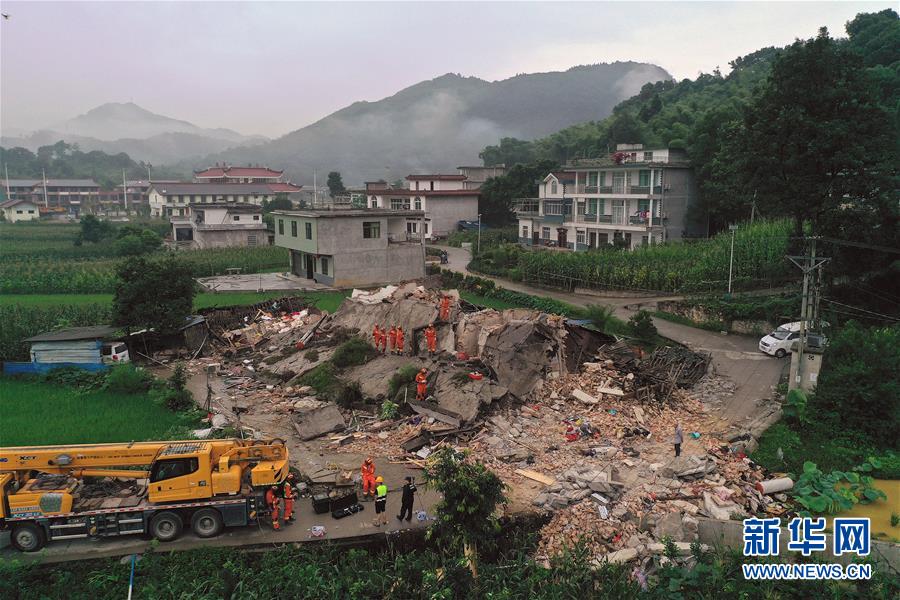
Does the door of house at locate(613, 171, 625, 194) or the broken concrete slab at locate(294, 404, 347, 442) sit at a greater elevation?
the door of house at locate(613, 171, 625, 194)

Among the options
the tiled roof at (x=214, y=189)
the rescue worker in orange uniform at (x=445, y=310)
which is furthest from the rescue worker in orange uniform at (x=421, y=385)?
the tiled roof at (x=214, y=189)

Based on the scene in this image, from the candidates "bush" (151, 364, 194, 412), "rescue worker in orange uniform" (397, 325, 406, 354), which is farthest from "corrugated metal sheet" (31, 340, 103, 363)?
"rescue worker in orange uniform" (397, 325, 406, 354)

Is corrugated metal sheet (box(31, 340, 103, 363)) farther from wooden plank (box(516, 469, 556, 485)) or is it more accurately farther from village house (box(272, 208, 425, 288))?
village house (box(272, 208, 425, 288))

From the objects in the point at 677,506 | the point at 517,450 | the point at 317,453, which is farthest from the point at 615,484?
the point at 317,453

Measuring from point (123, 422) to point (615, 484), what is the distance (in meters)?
13.1

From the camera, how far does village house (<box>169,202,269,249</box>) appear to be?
2295 inches

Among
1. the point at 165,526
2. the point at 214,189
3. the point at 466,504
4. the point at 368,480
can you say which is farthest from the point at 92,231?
the point at 466,504

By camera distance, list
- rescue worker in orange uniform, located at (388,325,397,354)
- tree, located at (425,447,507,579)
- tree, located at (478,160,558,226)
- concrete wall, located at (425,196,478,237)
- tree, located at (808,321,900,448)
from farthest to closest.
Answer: concrete wall, located at (425,196,478,237)
tree, located at (478,160,558,226)
rescue worker in orange uniform, located at (388,325,397,354)
tree, located at (808,321,900,448)
tree, located at (425,447,507,579)

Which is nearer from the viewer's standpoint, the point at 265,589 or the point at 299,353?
the point at 265,589

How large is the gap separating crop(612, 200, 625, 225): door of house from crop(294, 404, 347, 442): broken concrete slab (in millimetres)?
32587

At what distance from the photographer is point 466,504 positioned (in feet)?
36.9

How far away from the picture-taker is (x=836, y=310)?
24.7m

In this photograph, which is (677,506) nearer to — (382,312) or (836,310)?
(382,312)

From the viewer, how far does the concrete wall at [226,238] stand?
58219mm
